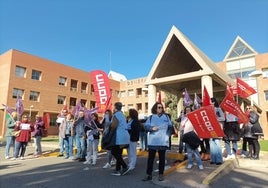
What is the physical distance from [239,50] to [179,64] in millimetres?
22508

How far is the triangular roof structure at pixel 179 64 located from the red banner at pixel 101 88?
5.00m

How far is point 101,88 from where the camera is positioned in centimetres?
852

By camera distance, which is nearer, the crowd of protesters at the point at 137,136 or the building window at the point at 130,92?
the crowd of protesters at the point at 137,136

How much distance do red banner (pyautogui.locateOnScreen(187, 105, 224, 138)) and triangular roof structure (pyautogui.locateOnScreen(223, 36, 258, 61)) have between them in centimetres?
2979

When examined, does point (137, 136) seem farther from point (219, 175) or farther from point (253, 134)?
point (253, 134)

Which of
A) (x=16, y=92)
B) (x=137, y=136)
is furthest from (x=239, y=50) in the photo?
(x=16, y=92)

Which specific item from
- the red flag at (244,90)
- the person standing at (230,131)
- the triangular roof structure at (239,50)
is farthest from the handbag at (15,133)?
the triangular roof structure at (239,50)

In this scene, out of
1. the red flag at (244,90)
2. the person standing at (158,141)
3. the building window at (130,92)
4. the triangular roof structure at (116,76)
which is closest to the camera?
the person standing at (158,141)

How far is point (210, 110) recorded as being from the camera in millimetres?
5707

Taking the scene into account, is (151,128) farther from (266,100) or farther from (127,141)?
(266,100)

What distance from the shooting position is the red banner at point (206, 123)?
575cm

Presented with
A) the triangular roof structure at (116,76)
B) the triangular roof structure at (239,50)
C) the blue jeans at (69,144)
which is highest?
the triangular roof structure at (116,76)

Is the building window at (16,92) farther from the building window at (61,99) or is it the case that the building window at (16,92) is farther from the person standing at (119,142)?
the person standing at (119,142)

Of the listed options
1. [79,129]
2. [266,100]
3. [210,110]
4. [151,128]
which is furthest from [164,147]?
[266,100]
